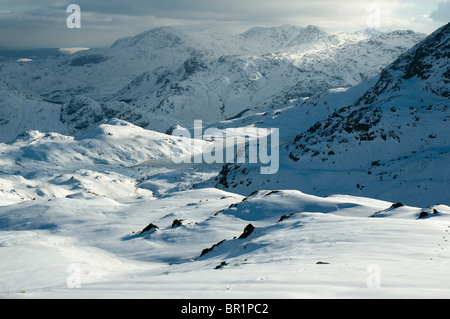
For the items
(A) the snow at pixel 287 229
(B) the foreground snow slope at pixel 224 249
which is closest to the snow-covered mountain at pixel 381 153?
(A) the snow at pixel 287 229

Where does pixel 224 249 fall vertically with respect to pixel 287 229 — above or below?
below

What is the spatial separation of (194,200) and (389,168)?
139 feet

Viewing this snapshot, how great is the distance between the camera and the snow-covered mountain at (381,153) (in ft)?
249

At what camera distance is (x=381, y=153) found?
87062 mm

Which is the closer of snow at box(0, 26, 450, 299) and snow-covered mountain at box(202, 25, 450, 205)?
snow at box(0, 26, 450, 299)

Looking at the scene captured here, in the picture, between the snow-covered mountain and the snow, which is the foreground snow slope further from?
the snow-covered mountain

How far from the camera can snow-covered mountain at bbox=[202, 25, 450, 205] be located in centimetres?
7588

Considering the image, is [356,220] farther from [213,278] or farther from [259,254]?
[213,278]

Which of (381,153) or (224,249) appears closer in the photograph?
(224,249)

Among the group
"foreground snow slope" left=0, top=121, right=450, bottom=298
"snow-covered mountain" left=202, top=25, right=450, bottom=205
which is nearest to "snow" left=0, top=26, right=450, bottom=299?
"foreground snow slope" left=0, top=121, right=450, bottom=298

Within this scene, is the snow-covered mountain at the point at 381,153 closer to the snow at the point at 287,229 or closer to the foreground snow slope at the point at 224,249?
the snow at the point at 287,229

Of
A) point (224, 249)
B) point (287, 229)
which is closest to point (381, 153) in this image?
point (287, 229)

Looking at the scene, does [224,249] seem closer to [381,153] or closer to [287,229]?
[287,229]
